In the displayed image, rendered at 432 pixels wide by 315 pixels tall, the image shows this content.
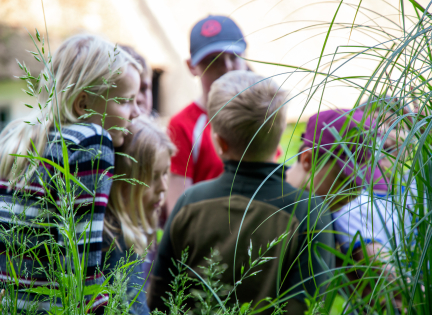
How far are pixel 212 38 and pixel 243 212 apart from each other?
4.07ft


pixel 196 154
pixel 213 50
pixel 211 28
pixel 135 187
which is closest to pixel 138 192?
pixel 135 187

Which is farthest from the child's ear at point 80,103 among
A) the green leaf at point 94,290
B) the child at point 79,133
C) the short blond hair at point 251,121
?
the green leaf at point 94,290

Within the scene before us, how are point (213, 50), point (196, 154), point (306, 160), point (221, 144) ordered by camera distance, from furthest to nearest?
1. point (213, 50)
2. point (196, 154)
3. point (306, 160)
4. point (221, 144)

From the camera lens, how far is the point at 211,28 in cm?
221

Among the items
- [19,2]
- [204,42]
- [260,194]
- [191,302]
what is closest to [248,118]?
[260,194]

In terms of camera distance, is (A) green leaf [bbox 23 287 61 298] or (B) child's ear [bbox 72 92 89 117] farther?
(B) child's ear [bbox 72 92 89 117]

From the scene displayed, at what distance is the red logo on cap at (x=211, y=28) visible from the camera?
2182mm

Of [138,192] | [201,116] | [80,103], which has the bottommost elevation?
[138,192]

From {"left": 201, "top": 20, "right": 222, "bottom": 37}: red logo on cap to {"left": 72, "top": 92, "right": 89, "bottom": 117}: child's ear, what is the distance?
121cm

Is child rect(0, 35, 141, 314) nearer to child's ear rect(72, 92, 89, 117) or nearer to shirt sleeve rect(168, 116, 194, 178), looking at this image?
child's ear rect(72, 92, 89, 117)

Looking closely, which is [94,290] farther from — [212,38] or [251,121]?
[212,38]

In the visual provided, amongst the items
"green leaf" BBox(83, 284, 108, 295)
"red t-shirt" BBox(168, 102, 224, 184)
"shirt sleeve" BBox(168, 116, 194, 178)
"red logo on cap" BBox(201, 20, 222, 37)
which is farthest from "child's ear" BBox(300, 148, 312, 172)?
"green leaf" BBox(83, 284, 108, 295)

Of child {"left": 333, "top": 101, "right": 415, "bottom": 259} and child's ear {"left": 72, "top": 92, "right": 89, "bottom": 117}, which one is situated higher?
child's ear {"left": 72, "top": 92, "right": 89, "bottom": 117}

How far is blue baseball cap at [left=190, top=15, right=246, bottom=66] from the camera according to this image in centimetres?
213
